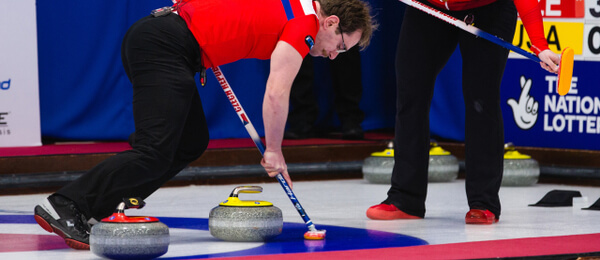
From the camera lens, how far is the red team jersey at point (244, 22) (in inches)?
128

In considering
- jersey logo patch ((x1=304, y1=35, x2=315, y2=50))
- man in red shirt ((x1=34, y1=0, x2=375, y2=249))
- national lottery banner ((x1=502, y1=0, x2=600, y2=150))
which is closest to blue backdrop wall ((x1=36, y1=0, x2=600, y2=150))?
national lottery banner ((x1=502, y1=0, x2=600, y2=150))

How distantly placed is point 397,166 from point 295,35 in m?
1.10

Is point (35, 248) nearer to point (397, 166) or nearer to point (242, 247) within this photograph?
point (242, 247)

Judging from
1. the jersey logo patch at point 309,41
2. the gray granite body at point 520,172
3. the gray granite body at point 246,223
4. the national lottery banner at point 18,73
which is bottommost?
the gray granite body at point 520,172

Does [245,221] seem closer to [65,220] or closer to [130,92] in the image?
[65,220]

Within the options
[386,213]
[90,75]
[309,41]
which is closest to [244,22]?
[309,41]

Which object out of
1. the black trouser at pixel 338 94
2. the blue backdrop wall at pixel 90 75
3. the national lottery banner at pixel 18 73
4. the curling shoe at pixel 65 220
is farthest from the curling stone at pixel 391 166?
the curling shoe at pixel 65 220

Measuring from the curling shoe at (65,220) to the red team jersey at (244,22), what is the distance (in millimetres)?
656

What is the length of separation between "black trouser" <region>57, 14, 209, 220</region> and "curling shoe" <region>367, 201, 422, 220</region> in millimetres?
1017

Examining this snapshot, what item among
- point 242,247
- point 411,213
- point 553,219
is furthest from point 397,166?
point 242,247

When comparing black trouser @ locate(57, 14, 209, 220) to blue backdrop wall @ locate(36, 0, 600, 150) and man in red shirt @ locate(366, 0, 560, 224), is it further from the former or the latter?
blue backdrop wall @ locate(36, 0, 600, 150)

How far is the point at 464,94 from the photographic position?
3996 mm

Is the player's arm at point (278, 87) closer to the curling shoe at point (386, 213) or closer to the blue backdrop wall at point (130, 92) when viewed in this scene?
the curling shoe at point (386, 213)

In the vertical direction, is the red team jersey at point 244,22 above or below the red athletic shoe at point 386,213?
above
